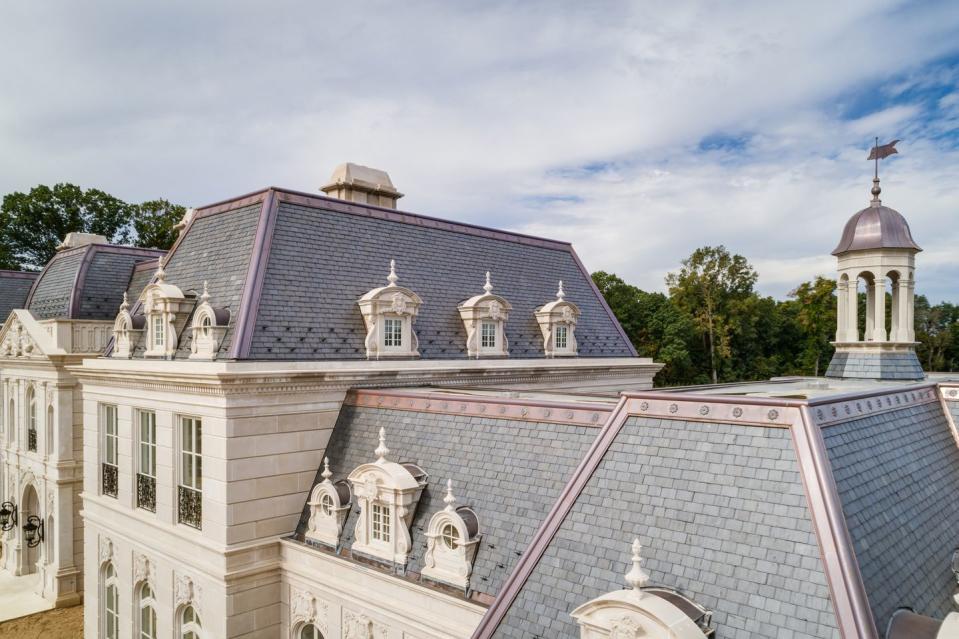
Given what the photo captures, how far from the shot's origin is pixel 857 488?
357 inches

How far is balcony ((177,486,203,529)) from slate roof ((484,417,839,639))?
424 inches

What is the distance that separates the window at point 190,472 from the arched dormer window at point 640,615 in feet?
40.7

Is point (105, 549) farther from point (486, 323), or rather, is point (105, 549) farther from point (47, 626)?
point (486, 323)

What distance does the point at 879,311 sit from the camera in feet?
70.2

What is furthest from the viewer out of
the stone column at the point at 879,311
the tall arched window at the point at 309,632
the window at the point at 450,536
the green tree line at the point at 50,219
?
the green tree line at the point at 50,219

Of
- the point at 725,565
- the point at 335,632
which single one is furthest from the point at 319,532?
the point at 725,565

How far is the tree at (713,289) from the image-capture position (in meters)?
66.5

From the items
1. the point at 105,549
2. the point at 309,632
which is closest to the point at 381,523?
the point at 309,632

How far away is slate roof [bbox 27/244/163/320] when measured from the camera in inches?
1128

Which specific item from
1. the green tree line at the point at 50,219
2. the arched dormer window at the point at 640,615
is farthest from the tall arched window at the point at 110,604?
the green tree line at the point at 50,219

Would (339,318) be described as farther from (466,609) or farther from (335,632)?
(466,609)

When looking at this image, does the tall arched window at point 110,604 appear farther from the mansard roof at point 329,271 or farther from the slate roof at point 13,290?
the slate roof at point 13,290

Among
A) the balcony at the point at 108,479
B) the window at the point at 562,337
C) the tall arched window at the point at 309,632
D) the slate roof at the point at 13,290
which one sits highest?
the slate roof at the point at 13,290

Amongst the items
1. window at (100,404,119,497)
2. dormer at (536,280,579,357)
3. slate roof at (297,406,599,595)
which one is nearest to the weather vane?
dormer at (536,280,579,357)
